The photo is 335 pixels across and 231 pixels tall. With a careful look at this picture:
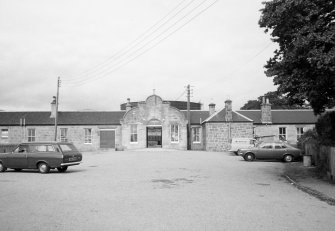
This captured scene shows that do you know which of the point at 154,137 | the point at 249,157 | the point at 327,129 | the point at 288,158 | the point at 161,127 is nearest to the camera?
the point at 327,129

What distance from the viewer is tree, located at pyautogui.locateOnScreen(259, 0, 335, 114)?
12.6 m

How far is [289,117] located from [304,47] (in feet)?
109

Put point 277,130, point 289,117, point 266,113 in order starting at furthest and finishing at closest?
point 289,117
point 266,113
point 277,130

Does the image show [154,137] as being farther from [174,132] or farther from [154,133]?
[174,132]

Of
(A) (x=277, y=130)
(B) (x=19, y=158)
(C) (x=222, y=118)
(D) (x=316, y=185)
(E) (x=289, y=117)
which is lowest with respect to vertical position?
(D) (x=316, y=185)

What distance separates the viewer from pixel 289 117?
44188 millimetres

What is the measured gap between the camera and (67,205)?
9.30 meters

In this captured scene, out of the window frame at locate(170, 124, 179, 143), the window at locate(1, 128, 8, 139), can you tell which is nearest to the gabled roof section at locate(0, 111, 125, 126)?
the window at locate(1, 128, 8, 139)

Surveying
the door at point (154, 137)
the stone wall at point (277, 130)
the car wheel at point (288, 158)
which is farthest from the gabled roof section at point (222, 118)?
the car wheel at point (288, 158)

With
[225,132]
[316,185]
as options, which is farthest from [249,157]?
[225,132]

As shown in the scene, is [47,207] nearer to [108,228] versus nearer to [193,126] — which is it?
[108,228]

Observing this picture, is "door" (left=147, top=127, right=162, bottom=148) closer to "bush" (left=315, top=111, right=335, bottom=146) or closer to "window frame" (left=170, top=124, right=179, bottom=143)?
A: "window frame" (left=170, top=124, right=179, bottom=143)

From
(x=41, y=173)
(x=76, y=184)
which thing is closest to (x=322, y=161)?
(x=76, y=184)

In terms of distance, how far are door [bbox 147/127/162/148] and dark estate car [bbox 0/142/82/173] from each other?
26207 millimetres
